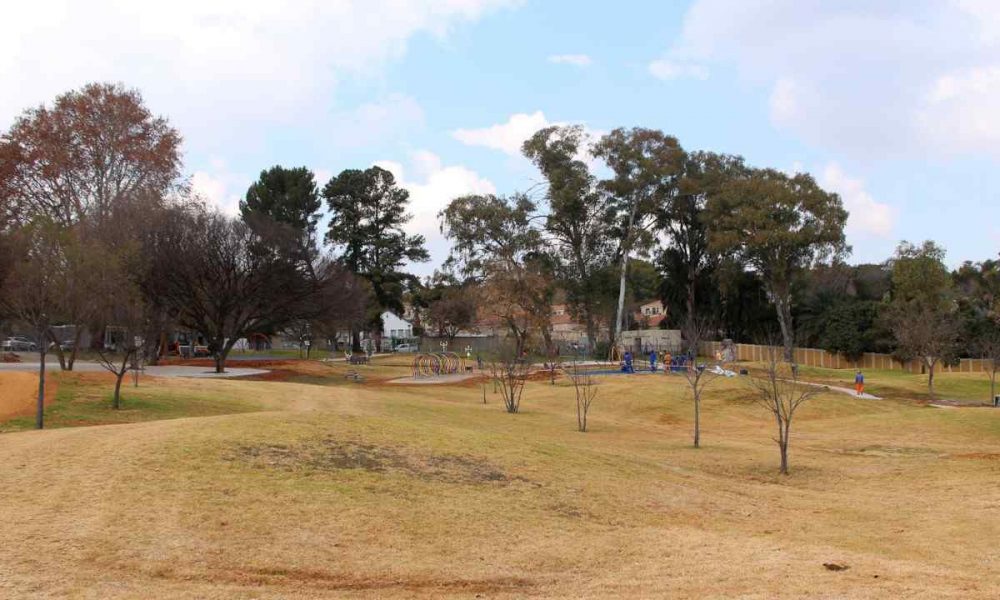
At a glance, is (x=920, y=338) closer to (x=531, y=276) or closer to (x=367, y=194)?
(x=531, y=276)

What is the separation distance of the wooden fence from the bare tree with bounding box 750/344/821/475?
4931 mm

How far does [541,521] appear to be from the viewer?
1114cm

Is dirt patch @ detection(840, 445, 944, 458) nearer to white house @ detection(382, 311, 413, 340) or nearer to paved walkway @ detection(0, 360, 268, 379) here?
paved walkway @ detection(0, 360, 268, 379)

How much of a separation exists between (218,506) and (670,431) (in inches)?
825

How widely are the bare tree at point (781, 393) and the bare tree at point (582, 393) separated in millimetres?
5883

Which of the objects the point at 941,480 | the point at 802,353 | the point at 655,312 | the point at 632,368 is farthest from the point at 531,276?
the point at 655,312

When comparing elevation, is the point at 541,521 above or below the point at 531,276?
below

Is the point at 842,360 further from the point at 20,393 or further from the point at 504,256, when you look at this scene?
the point at 20,393

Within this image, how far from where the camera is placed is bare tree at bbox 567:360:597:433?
2762cm

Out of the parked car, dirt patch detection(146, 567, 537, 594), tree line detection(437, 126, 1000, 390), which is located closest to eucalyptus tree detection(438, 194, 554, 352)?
tree line detection(437, 126, 1000, 390)

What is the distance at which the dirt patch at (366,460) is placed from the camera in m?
12.7

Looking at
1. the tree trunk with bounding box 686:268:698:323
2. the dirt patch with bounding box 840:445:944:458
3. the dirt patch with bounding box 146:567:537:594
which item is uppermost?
the tree trunk with bounding box 686:268:698:323

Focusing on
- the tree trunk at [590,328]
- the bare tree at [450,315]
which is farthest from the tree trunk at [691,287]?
the bare tree at [450,315]

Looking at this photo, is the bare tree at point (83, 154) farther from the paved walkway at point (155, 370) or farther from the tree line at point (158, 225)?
the paved walkway at point (155, 370)
